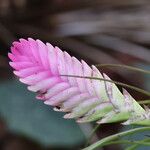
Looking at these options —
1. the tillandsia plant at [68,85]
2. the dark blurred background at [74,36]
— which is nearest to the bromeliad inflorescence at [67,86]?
the tillandsia plant at [68,85]

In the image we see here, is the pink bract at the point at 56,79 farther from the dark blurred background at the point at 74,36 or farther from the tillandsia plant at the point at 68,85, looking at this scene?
the dark blurred background at the point at 74,36

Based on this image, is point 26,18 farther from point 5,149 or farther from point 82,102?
point 82,102

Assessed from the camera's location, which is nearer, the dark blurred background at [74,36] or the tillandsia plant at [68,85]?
the tillandsia plant at [68,85]

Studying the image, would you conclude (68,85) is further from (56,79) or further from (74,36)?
(74,36)

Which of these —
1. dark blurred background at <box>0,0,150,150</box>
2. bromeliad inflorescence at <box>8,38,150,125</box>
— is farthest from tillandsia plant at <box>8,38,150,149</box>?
dark blurred background at <box>0,0,150,150</box>

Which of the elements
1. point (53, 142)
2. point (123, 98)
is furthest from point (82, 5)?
point (123, 98)

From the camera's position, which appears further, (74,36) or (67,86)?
(74,36)

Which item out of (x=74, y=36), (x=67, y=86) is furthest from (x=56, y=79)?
(x=74, y=36)
